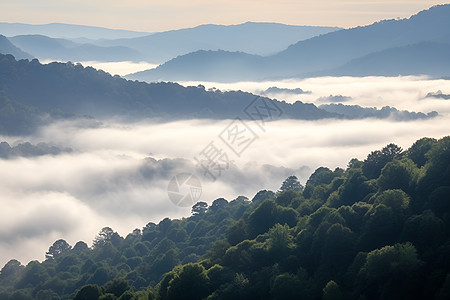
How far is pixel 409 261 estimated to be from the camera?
137ft

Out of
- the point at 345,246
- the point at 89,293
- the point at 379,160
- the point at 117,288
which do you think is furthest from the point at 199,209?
the point at 345,246

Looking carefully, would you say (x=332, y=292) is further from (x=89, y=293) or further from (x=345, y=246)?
(x=89, y=293)

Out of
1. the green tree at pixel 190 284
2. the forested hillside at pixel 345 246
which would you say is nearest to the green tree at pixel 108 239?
the forested hillside at pixel 345 246

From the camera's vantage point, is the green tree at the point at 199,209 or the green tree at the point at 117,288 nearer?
the green tree at the point at 117,288

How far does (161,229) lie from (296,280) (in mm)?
71925

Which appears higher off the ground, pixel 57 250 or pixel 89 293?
pixel 57 250

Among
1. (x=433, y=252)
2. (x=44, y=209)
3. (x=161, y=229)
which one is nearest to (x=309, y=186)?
(x=433, y=252)

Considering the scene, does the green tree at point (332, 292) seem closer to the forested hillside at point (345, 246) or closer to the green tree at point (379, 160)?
the forested hillside at point (345, 246)

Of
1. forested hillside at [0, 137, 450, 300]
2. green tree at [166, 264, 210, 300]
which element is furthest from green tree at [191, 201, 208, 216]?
green tree at [166, 264, 210, 300]

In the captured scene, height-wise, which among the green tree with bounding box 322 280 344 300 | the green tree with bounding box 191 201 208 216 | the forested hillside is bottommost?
the green tree with bounding box 322 280 344 300

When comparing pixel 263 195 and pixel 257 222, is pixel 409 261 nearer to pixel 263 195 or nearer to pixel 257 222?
pixel 257 222

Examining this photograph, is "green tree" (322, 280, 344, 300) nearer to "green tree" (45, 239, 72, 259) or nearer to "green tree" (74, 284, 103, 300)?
"green tree" (74, 284, 103, 300)

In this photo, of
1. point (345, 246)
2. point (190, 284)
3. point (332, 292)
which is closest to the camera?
point (332, 292)

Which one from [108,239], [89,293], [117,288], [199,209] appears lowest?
[117,288]
